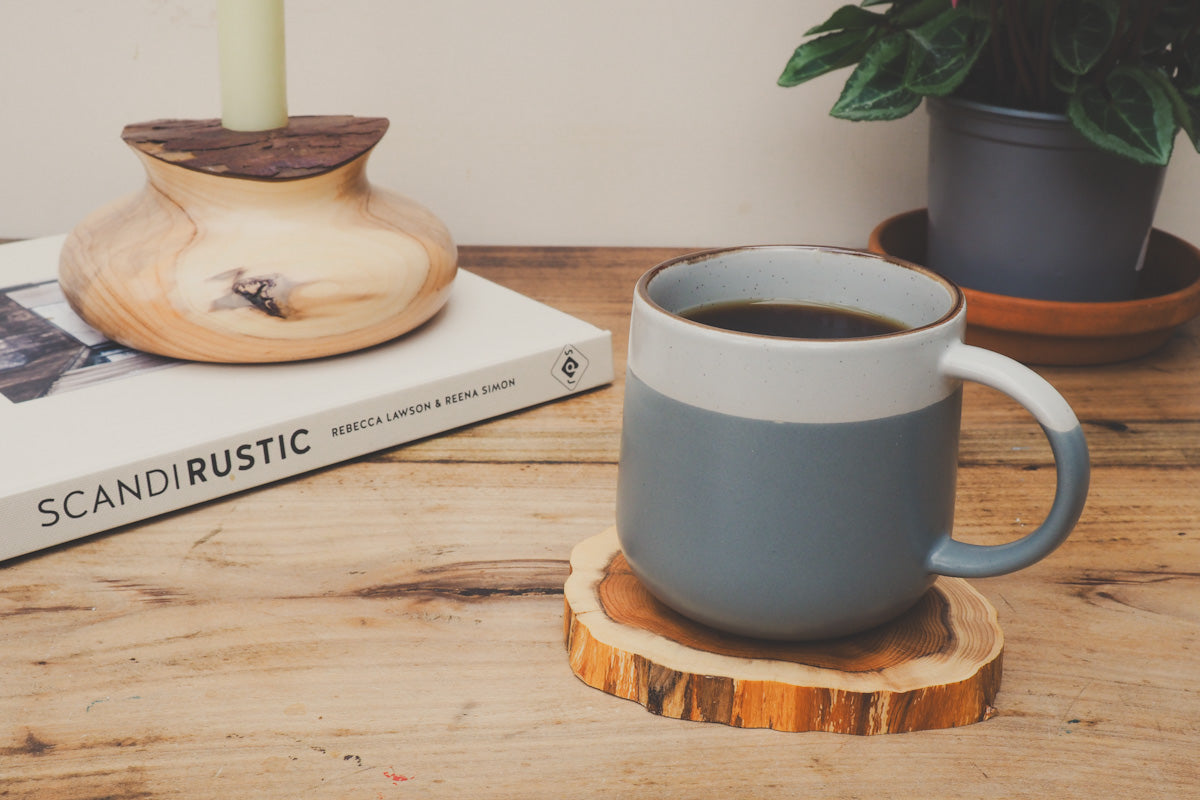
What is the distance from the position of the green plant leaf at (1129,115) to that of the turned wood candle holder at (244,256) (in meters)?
0.40

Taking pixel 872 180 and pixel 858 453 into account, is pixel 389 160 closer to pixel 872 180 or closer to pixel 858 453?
pixel 872 180

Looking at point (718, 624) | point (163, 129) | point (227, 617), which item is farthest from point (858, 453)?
point (163, 129)

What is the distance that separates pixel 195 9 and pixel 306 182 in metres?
0.40

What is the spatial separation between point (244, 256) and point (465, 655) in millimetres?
277

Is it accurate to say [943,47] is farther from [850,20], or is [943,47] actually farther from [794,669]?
[794,669]

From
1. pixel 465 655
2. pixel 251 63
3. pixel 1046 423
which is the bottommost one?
pixel 465 655

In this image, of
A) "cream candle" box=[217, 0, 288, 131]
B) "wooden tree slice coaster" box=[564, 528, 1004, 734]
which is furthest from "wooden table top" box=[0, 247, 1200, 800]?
"cream candle" box=[217, 0, 288, 131]

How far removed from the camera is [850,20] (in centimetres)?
73

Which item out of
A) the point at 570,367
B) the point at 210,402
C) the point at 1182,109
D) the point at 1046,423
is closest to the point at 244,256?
the point at 210,402

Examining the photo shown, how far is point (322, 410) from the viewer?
1.84 ft

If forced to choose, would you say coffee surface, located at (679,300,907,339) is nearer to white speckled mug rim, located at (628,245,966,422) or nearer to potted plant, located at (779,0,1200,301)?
white speckled mug rim, located at (628,245,966,422)

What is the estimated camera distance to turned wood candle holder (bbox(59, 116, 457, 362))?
58 centimetres

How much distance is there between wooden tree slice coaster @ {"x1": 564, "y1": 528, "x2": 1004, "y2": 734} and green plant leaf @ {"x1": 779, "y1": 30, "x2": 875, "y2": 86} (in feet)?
1.38

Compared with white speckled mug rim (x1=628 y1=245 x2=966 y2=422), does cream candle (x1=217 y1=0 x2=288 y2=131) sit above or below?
above
